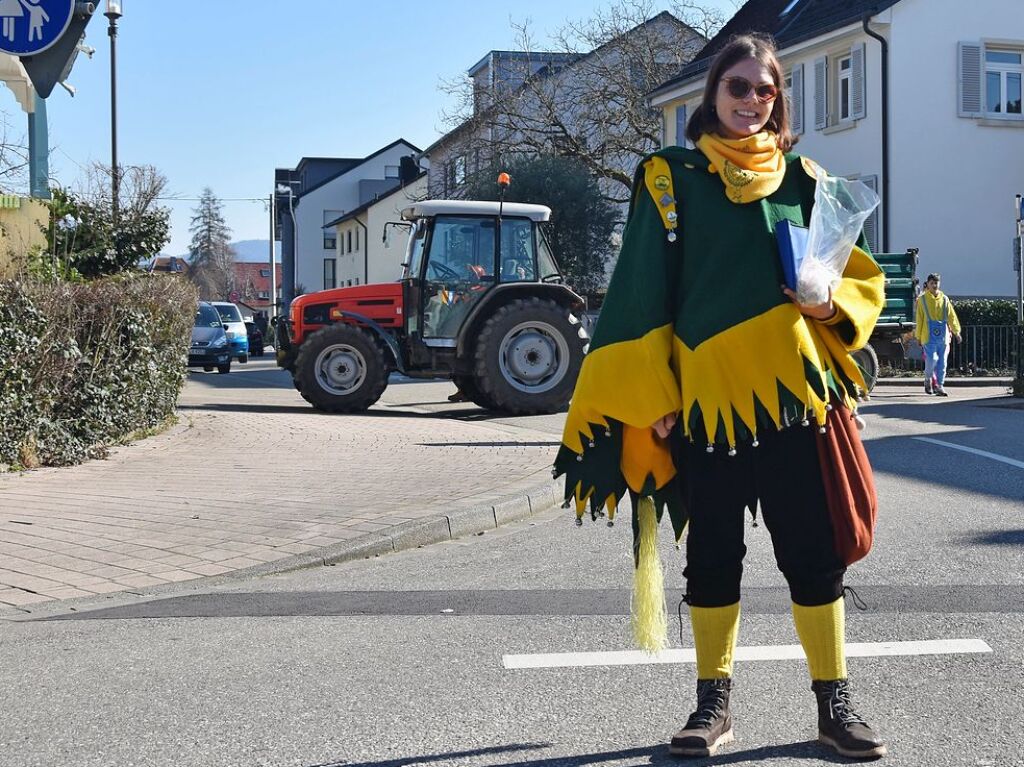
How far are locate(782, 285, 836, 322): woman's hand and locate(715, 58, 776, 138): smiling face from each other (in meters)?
0.46

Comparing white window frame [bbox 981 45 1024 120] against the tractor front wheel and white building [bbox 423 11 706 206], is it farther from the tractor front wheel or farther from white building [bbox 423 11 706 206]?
the tractor front wheel

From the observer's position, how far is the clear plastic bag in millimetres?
3365

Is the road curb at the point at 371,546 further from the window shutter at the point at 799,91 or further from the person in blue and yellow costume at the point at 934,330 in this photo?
the window shutter at the point at 799,91

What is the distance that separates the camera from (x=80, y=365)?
10.3 m

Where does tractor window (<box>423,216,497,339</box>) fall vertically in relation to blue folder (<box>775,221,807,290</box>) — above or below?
above

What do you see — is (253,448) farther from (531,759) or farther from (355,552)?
(531,759)

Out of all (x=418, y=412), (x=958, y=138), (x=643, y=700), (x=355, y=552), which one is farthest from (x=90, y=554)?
(x=958, y=138)

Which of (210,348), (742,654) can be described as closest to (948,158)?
(210,348)

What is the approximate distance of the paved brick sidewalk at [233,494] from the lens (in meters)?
6.32

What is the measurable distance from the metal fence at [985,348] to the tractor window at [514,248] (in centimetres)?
1120

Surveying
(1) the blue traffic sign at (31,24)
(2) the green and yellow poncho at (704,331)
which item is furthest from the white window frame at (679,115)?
(2) the green and yellow poncho at (704,331)

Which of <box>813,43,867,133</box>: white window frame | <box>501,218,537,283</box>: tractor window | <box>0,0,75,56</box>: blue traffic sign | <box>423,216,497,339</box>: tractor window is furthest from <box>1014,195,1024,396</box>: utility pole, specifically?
<box>0,0,75,56</box>: blue traffic sign

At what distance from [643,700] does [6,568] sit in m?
3.57

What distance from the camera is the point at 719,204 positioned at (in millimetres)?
3461
